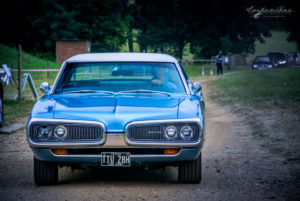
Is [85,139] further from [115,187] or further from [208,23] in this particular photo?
[208,23]

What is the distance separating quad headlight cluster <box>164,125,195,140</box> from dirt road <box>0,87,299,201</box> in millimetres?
619

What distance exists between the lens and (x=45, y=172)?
588 cm

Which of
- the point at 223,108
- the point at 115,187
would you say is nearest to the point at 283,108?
the point at 223,108

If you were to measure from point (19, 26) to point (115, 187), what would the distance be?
156 feet

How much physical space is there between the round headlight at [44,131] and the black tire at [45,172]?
0.42 meters

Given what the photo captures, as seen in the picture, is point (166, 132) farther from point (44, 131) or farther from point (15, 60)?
point (15, 60)

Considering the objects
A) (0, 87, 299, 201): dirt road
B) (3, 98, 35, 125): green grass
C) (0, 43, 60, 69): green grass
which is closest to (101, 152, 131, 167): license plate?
(0, 87, 299, 201): dirt road

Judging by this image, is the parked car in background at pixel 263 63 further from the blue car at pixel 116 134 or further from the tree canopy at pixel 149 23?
the blue car at pixel 116 134

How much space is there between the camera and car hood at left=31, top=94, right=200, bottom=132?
18.1 ft

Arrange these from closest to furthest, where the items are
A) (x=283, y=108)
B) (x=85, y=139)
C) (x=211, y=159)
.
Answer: (x=85, y=139) → (x=211, y=159) → (x=283, y=108)

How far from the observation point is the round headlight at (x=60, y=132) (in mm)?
5539

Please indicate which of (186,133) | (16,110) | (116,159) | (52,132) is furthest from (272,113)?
(52,132)

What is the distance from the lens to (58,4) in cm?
4978

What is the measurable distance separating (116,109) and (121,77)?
1.55 meters
